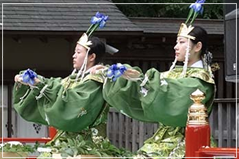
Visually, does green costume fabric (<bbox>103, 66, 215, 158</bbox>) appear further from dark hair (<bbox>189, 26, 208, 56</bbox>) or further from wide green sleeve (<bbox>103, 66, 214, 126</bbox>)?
A: dark hair (<bbox>189, 26, 208, 56</bbox>)

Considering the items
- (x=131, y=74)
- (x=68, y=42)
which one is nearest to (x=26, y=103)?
(x=131, y=74)

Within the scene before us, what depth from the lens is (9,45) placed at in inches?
368

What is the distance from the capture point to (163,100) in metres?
3.35

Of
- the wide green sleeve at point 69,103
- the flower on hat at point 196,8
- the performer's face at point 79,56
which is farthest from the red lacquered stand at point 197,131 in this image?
the performer's face at point 79,56

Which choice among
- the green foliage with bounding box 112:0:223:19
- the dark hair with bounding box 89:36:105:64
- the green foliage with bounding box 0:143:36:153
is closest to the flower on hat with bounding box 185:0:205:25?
the dark hair with bounding box 89:36:105:64

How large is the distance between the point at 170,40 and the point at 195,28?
5886mm

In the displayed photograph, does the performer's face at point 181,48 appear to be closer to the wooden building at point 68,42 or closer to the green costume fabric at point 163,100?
the green costume fabric at point 163,100

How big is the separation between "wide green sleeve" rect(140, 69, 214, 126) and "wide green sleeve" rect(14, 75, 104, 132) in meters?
0.60

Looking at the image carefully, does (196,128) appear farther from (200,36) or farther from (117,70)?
(200,36)

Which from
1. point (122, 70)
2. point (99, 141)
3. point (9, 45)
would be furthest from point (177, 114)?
point (9, 45)

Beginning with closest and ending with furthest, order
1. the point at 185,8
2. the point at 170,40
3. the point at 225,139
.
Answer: the point at 225,139 → the point at 170,40 → the point at 185,8

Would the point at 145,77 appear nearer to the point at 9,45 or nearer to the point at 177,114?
the point at 177,114

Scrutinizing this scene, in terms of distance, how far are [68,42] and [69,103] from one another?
5492 mm

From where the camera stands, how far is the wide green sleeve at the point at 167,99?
3.33 meters
